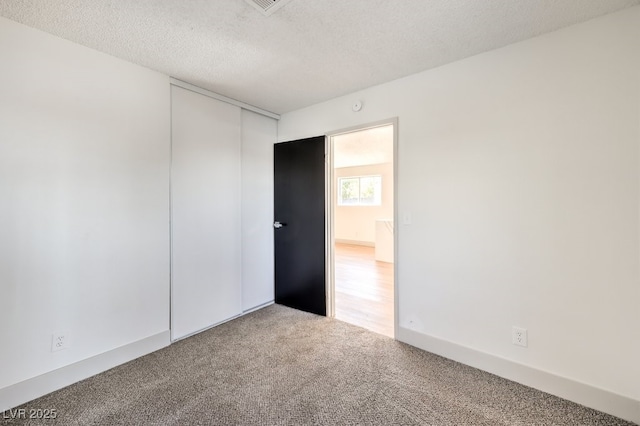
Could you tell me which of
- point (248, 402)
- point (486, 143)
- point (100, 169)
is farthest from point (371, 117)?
point (248, 402)

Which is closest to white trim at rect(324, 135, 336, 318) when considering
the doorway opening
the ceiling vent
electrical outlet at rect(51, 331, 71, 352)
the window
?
the doorway opening

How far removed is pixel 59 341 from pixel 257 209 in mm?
2025

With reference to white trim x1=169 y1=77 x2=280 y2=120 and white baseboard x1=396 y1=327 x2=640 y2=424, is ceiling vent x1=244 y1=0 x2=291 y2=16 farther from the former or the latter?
white baseboard x1=396 y1=327 x2=640 y2=424

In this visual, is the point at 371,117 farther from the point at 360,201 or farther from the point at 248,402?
the point at 360,201

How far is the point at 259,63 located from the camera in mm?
2217

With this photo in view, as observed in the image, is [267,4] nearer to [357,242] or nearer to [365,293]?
[365,293]

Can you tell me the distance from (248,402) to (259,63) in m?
2.52

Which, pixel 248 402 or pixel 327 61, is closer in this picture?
pixel 248 402

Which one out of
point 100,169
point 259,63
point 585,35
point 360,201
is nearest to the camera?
point 585,35

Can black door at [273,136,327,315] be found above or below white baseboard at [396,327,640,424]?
above

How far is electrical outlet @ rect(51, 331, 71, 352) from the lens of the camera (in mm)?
1848

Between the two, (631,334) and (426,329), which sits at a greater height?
(631,334)

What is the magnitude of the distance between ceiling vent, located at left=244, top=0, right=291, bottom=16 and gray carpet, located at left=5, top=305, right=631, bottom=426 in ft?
7.97

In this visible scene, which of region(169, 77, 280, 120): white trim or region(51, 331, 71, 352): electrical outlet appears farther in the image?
region(169, 77, 280, 120): white trim
